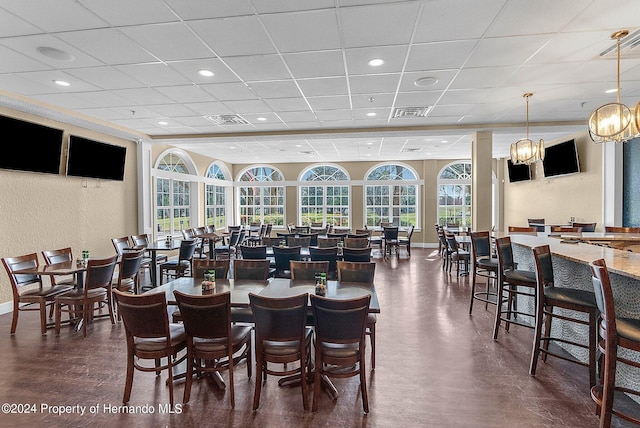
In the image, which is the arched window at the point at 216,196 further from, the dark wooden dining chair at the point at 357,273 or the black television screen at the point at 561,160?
the black television screen at the point at 561,160

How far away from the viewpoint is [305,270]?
356cm

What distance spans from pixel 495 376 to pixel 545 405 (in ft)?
1.44

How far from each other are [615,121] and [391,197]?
8.52 meters

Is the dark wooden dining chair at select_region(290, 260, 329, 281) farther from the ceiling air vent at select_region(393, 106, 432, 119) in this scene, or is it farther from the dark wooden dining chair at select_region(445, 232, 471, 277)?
the dark wooden dining chair at select_region(445, 232, 471, 277)

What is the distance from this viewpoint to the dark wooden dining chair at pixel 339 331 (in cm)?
221

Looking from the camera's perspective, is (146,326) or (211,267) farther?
(211,267)

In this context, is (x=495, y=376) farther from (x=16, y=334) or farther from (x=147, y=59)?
(x=16, y=334)

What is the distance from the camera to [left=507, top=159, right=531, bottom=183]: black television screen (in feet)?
30.2

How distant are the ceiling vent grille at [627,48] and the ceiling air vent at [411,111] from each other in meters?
2.26

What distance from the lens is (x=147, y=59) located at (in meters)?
3.45

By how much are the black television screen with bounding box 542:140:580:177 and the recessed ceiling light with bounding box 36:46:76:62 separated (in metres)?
9.12

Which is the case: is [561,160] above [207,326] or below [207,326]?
above

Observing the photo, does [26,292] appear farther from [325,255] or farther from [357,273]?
[357,273]

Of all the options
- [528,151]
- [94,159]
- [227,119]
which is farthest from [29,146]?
[528,151]
